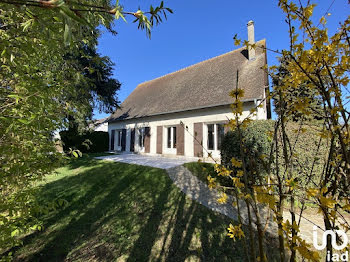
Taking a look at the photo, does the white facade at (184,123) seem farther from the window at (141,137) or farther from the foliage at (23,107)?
the foliage at (23,107)

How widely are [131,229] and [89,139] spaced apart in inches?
542

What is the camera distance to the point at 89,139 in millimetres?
15445

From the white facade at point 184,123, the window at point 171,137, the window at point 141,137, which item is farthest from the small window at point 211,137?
the window at point 141,137

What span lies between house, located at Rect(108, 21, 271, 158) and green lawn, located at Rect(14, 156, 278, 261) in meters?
3.96

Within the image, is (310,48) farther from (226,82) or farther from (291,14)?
(226,82)

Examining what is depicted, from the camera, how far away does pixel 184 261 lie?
9.09 feet

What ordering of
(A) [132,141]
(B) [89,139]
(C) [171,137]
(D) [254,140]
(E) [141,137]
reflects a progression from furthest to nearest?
1. (B) [89,139]
2. (A) [132,141]
3. (E) [141,137]
4. (C) [171,137]
5. (D) [254,140]

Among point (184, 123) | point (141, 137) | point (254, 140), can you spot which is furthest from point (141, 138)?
point (254, 140)

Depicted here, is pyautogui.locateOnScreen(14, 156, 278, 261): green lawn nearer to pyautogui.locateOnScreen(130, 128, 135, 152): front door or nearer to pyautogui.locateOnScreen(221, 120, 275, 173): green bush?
pyautogui.locateOnScreen(221, 120, 275, 173): green bush

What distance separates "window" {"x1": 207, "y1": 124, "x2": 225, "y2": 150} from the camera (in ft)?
32.5

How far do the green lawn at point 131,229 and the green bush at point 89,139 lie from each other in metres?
11.0

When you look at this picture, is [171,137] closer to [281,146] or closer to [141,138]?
[141,138]

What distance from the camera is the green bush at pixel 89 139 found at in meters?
15.5

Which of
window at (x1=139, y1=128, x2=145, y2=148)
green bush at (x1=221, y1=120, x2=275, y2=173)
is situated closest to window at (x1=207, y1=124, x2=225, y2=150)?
green bush at (x1=221, y1=120, x2=275, y2=173)
